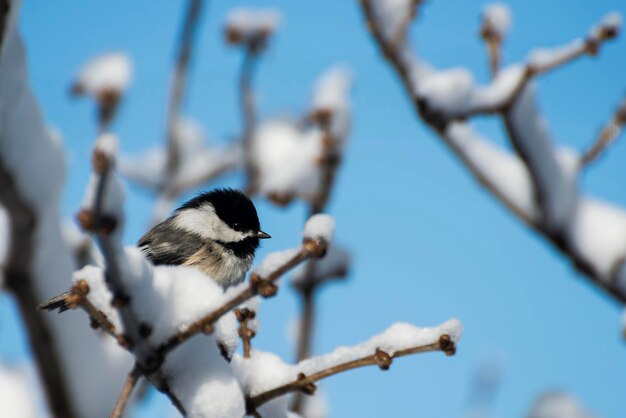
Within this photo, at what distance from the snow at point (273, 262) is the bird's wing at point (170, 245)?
2106 mm

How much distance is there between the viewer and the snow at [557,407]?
10.1ft

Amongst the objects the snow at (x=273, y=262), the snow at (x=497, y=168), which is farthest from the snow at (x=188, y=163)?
the snow at (x=273, y=262)

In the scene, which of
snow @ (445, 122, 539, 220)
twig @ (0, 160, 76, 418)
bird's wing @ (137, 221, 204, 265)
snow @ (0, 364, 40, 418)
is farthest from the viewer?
snow @ (0, 364, 40, 418)

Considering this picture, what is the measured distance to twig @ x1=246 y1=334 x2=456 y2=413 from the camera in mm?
1396

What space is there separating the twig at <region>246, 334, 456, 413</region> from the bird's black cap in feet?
6.62

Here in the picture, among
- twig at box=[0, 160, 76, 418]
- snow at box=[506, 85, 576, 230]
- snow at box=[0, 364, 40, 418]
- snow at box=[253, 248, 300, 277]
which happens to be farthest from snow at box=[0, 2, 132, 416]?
snow at box=[506, 85, 576, 230]

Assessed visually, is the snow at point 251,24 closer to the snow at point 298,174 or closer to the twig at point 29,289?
the snow at point 298,174

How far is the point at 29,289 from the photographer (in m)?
2.76

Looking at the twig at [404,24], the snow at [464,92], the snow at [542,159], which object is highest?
the twig at [404,24]

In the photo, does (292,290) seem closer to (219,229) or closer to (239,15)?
Answer: (219,229)

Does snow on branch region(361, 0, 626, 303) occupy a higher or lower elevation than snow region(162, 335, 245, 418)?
higher

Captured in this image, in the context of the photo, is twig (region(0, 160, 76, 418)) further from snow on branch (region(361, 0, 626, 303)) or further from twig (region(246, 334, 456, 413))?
snow on branch (region(361, 0, 626, 303))

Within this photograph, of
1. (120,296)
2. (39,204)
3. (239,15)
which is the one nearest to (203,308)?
(120,296)

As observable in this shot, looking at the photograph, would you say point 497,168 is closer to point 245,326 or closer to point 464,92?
point 464,92
